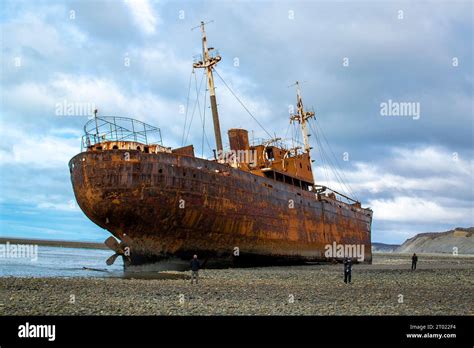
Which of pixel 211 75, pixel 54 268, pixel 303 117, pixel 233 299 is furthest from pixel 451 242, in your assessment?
pixel 233 299

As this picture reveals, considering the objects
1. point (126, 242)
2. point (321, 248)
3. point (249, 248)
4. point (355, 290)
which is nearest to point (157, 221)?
point (126, 242)

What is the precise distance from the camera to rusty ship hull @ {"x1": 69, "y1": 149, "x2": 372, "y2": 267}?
18969mm

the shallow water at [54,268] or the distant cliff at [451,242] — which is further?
the distant cliff at [451,242]

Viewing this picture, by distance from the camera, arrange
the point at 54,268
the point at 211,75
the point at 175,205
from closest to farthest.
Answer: the point at 175,205, the point at 54,268, the point at 211,75

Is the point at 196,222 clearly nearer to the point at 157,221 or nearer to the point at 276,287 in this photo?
the point at 157,221

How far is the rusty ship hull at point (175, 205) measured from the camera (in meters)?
19.0

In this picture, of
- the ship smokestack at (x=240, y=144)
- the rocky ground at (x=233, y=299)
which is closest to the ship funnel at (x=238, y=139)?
the ship smokestack at (x=240, y=144)

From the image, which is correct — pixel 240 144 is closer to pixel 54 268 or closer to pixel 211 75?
pixel 211 75

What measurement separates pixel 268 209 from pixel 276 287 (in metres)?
11.4

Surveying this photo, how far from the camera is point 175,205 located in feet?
63.6

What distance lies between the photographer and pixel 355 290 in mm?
12789

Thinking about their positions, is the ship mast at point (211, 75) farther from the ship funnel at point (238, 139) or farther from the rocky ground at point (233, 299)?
the rocky ground at point (233, 299)

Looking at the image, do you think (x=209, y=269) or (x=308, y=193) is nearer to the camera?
(x=209, y=269)
